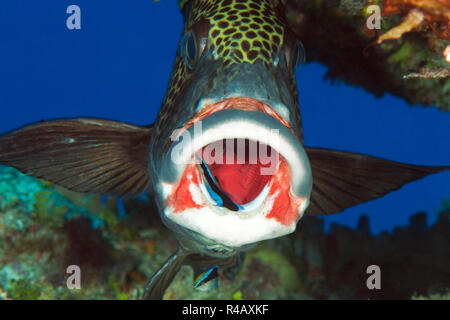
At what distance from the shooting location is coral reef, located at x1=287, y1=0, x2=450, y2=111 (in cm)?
246

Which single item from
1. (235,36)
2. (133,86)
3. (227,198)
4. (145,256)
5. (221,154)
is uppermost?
(133,86)

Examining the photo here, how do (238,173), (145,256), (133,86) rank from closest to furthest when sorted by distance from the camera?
(238,173), (145,256), (133,86)

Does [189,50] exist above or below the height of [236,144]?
above

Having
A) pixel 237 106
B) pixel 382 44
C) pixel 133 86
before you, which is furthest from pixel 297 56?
pixel 133 86

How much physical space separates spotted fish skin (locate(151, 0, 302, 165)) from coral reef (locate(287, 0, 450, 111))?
0.77 meters

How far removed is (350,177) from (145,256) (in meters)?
2.99

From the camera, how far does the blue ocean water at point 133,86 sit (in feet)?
137

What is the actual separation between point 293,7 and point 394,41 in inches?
53.4

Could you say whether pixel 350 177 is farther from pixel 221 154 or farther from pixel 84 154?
pixel 84 154

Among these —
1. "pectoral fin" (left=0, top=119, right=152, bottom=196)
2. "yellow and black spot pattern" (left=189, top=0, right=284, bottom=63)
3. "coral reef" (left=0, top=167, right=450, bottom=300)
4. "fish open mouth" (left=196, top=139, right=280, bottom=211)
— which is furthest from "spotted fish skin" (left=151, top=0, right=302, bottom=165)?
"coral reef" (left=0, top=167, right=450, bottom=300)

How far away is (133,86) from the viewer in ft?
181

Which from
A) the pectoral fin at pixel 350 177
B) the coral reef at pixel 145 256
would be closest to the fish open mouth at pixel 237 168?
the pectoral fin at pixel 350 177

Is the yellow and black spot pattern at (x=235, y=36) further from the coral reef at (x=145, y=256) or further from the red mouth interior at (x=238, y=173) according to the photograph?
the coral reef at (x=145, y=256)

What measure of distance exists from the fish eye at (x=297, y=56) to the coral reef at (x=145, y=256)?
287 centimetres
